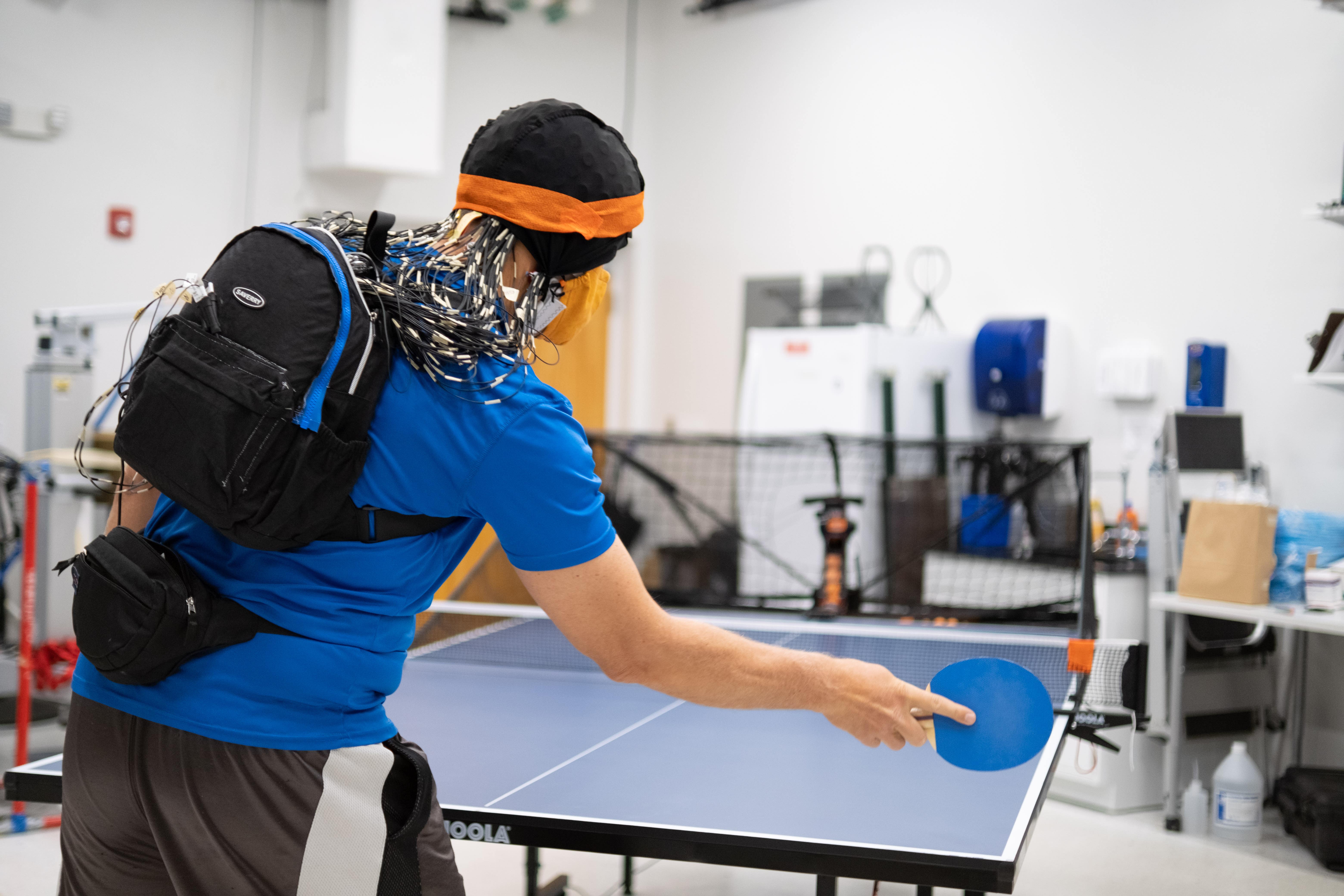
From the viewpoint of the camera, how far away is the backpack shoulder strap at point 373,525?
1118mm

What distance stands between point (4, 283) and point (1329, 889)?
5.88m

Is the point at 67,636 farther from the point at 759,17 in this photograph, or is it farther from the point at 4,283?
the point at 759,17

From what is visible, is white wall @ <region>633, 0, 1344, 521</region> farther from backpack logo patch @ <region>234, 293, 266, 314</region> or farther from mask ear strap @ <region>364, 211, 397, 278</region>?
backpack logo patch @ <region>234, 293, 266, 314</region>

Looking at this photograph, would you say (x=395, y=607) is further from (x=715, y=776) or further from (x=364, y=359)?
(x=715, y=776)

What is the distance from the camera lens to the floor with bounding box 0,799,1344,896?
3.39 meters

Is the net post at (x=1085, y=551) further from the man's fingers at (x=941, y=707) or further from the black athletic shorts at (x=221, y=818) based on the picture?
the black athletic shorts at (x=221, y=818)

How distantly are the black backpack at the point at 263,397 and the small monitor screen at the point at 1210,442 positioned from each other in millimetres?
3789

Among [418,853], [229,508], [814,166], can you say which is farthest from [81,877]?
[814,166]

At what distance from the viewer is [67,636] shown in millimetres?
4512

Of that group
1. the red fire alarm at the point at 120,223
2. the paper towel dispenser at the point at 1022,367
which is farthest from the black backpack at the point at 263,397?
the red fire alarm at the point at 120,223

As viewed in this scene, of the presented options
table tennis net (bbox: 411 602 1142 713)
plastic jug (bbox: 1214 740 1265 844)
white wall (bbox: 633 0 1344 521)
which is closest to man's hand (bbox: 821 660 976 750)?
table tennis net (bbox: 411 602 1142 713)

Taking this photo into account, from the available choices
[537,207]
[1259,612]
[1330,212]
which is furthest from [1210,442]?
[537,207]

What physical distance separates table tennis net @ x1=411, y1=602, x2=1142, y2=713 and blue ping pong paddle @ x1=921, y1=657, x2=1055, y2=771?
43.7 inches

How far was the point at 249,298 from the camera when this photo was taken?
1.07 metres
